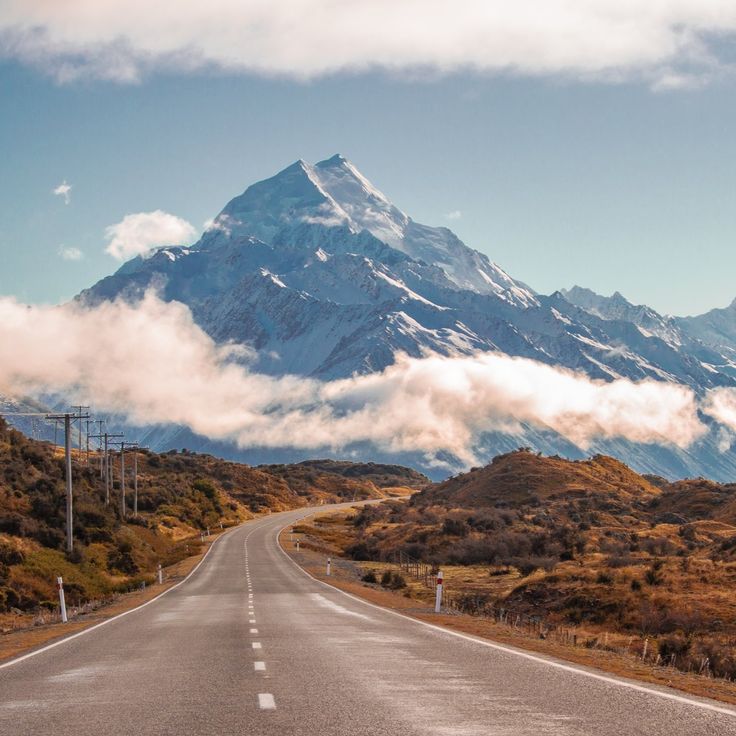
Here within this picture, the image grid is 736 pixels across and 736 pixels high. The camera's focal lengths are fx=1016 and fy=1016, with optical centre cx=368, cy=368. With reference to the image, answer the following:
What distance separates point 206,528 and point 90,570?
56.0 m

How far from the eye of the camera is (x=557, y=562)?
5447 cm

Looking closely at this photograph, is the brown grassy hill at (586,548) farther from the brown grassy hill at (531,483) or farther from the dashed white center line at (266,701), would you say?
the dashed white center line at (266,701)

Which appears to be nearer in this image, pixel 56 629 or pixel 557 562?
pixel 56 629

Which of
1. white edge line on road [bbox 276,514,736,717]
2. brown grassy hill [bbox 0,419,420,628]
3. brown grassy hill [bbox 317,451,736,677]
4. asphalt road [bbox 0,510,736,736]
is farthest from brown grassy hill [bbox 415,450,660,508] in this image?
asphalt road [bbox 0,510,736,736]

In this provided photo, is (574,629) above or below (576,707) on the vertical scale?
below

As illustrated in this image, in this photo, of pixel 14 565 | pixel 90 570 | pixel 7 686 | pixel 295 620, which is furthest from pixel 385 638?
pixel 90 570

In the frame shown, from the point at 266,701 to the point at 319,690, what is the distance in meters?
1.10

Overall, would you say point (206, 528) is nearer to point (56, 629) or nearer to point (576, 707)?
point (56, 629)

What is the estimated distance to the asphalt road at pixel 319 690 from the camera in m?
10.3

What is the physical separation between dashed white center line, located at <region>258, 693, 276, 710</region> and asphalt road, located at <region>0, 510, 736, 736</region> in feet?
0.07

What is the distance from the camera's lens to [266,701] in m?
11.7

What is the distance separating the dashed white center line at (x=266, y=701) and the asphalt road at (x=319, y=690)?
0.07 feet

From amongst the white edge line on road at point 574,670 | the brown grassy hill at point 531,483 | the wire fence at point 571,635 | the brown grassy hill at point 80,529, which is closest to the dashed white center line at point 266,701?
the white edge line on road at point 574,670

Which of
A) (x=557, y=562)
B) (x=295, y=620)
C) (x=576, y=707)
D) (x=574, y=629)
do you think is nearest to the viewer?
(x=576, y=707)
